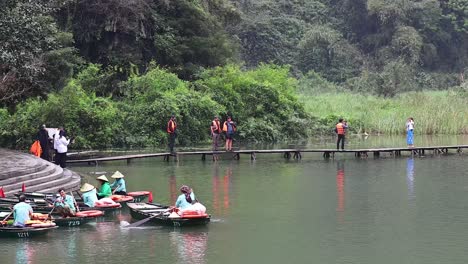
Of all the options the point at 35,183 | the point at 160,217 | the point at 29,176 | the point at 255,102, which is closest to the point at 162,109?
the point at 255,102

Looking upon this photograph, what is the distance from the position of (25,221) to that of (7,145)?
73.1ft

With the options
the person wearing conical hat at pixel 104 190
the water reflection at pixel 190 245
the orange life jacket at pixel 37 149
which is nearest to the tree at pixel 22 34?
the orange life jacket at pixel 37 149

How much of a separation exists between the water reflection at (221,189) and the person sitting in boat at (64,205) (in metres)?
3.90

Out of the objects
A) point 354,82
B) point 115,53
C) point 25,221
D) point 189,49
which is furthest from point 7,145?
point 354,82

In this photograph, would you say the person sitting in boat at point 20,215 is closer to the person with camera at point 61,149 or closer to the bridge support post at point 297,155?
the person with camera at point 61,149

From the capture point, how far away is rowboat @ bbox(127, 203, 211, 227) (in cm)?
1969

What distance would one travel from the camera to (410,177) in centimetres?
2933

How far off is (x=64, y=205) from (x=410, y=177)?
1418 cm

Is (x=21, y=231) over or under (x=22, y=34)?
under

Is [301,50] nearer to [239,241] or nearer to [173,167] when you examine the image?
[173,167]

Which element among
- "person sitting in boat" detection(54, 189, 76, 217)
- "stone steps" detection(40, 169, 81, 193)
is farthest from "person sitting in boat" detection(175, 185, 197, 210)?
"stone steps" detection(40, 169, 81, 193)

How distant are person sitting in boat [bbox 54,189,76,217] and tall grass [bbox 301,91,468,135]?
1309 inches

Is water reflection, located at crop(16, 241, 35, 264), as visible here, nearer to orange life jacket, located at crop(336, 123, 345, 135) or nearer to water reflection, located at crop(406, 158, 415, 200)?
water reflection, located at crop(406, 158, 415, 200)

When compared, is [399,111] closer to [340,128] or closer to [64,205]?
[340,128]
